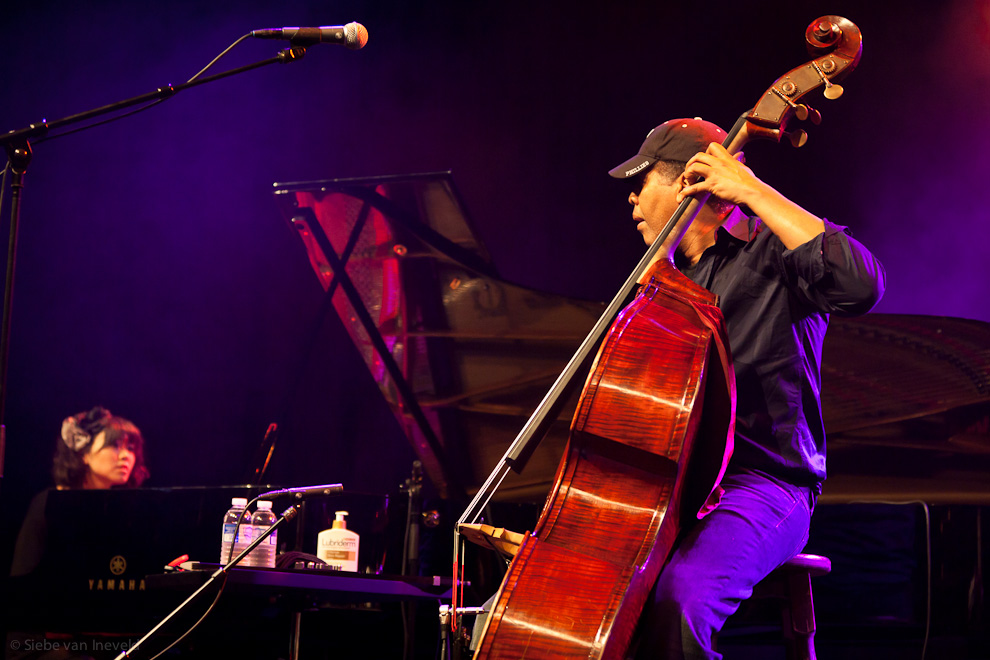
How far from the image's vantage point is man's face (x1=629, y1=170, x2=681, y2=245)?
241 centimetres

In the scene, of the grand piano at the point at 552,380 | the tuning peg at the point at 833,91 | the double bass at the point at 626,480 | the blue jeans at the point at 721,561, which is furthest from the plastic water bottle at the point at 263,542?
the tuning peg at the point at 833,91

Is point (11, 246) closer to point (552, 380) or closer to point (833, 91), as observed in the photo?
point (833, 91)

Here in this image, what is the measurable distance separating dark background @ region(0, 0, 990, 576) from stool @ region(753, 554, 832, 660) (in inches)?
156

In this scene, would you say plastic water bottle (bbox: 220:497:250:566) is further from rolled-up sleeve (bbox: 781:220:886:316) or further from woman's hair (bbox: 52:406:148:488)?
woman's hair (bbox: 52:406:148:488)

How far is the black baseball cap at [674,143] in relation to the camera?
241cm

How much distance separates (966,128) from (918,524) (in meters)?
3.07

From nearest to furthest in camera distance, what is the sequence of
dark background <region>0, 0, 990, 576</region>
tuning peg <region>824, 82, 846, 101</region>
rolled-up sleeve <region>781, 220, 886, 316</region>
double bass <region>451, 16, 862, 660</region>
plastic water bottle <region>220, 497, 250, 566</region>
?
double bass <region>451, 16, 862, 660</region> → rolled-up sleeve <region>781, 220, 886, 316</region> → tuning peg <region>824, 82, 846, 101</region> → plastic water bottle <region>220, 497, 250, 566</region> → dark background <region>0, 0, 990, 576</region>

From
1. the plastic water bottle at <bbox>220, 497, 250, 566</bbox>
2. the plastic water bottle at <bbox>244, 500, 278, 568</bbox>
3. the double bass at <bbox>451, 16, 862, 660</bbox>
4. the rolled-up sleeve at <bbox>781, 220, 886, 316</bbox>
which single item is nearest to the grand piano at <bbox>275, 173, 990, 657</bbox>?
the plastic water bottle at <bbox>244, 500, 278, 568</bbox>

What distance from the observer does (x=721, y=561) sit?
1841 millimetres

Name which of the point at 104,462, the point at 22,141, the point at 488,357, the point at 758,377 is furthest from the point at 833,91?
the point at 104,462

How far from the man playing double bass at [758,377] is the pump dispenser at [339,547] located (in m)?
1.92

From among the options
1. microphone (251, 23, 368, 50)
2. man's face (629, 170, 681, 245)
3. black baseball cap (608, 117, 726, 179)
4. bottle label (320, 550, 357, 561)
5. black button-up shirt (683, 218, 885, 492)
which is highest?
microphone (251, 23, 368, 50)

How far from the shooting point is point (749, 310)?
2.22 meters

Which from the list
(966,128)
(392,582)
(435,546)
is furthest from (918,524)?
(966,128)
